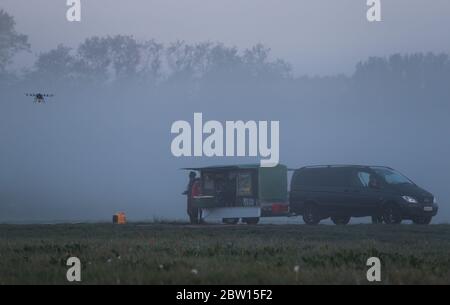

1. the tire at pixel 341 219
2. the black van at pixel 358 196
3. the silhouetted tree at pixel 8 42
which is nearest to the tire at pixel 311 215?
the black van at pixel 358 196

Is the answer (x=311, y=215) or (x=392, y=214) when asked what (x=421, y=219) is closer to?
(x=392, y=214)

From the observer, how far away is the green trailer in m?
34.3

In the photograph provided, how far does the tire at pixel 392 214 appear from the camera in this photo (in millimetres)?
31922

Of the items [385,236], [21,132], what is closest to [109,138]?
[21,132]

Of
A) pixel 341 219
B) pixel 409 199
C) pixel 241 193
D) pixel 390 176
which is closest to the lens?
pixel 409 199

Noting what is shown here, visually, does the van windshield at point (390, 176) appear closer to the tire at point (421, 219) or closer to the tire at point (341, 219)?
the tire at point (421, 219)

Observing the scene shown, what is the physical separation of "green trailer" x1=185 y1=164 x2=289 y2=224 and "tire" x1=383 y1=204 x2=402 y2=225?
4247 mm

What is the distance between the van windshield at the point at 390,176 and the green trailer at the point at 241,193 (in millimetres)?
3922

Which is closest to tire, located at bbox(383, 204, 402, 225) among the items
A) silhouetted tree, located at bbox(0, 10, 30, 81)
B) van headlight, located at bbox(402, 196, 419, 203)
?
van headlight, located at bbox(402, 196, 419, 203)

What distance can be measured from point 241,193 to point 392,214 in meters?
6.04

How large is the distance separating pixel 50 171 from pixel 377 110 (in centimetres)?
2729

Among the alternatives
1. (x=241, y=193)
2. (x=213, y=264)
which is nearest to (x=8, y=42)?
(x=241, y=193)

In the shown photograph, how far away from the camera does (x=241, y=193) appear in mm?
34594
